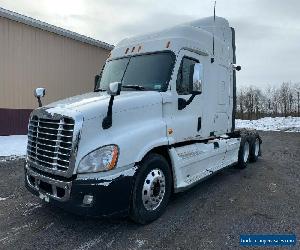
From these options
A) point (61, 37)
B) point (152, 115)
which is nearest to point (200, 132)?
point (152, 115)

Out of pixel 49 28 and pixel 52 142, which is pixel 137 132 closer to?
pixel 52 142

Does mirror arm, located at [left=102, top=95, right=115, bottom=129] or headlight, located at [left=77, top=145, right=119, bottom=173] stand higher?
mirror arm, located at [left=102, top=95, right=115, bottom=129]

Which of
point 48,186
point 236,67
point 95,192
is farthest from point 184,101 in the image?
point 236,67

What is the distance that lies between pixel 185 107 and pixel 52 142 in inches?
97.8

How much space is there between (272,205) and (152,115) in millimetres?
2922

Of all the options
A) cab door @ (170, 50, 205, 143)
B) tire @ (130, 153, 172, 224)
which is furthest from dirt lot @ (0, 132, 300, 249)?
cab door @ (170, 50, 205, 143)

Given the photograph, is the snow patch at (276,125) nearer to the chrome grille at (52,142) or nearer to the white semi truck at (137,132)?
the white semi truck at (137,132)

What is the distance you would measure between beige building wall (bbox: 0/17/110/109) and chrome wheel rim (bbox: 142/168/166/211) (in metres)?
12.2

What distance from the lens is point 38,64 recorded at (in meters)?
16.5

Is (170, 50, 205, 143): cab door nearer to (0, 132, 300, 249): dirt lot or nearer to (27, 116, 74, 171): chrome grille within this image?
(0, 132, 300, 249): dirt lot

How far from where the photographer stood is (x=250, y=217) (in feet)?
17.8

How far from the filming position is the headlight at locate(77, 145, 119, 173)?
4367 mm

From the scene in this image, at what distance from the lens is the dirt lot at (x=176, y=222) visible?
4422mm

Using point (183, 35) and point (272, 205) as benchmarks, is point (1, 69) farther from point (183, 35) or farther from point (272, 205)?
point (272, 205)
